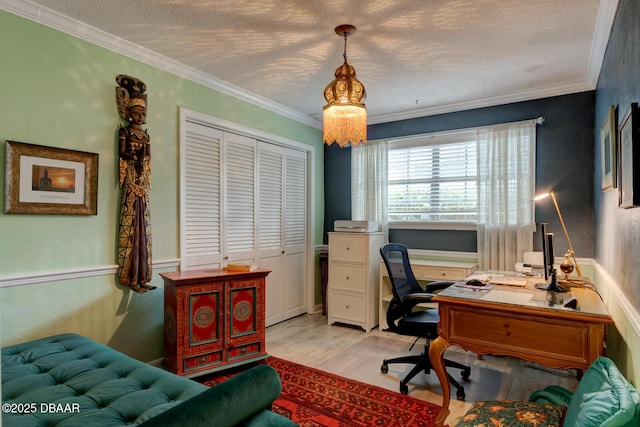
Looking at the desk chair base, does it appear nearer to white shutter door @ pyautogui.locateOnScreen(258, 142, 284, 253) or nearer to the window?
the window

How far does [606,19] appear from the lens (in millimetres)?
2506

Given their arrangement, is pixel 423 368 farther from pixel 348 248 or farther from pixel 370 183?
pixel 370 183

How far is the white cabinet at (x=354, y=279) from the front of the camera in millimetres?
4344

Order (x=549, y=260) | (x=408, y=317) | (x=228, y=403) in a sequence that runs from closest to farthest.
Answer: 1. (x=228, y=403)
2. (x=549, y=260)
3. (x=408, y=317)

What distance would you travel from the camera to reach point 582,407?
53.9 inches

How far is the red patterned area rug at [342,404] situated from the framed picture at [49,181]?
5.29 feet

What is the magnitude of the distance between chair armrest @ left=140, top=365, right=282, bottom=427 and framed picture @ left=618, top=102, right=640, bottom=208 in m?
1.63

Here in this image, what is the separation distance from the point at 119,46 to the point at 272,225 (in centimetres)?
232

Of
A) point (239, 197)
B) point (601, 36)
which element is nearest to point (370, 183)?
point (239, 197)

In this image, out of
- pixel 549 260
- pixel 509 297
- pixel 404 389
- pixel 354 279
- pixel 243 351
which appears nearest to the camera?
pixel 509 297

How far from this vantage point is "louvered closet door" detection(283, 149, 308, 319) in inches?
185

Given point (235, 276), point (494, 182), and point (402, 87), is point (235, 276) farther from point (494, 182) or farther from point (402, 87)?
point (494, 182)

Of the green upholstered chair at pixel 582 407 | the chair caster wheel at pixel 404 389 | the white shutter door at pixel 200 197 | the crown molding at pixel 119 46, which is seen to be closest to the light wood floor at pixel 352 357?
the chair caster wheel at pixel 404 389

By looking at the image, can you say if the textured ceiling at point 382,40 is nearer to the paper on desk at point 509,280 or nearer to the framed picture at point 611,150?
the framed picture at point 611,150
